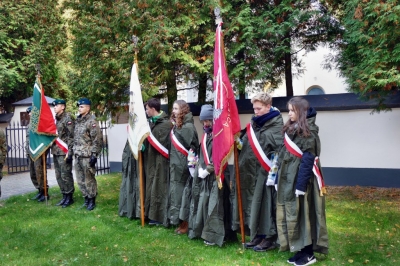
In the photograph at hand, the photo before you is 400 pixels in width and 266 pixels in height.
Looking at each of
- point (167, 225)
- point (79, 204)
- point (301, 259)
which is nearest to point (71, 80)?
point (79, 204)

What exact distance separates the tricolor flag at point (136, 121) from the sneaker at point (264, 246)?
8.03 feet

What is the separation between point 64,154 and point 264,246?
15.4 feet

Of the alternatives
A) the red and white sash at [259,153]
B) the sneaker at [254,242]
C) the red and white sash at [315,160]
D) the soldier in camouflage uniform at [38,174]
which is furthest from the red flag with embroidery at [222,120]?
the soldier in camouflage uniform at [38,174]

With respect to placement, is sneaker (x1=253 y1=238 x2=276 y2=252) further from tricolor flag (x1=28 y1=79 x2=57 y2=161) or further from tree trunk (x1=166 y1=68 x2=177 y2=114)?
tree trunk (x1=166 y1=68 x2=177 y2=114)

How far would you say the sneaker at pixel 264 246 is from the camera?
5.51 metres

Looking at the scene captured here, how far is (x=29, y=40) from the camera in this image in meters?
17.8

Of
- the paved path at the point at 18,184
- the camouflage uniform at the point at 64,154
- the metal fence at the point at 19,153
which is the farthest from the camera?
the metal fence at the point at 19,153

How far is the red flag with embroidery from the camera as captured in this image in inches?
207

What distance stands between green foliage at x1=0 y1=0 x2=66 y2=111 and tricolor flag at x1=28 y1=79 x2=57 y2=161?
7.79 metres

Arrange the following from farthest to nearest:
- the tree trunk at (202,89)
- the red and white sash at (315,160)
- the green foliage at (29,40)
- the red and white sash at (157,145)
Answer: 1. the green foliage at (29,40)
2. the tree trunk at (202,89)
3. the red and white sash at (157,145)
4. the red and white sash at (315,160)

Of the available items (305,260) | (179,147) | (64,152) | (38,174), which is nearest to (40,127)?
(64,152)

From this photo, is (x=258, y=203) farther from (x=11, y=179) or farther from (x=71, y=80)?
(x=11, y=179)

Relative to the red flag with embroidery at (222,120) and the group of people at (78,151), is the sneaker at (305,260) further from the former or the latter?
the group of people at (78,151)

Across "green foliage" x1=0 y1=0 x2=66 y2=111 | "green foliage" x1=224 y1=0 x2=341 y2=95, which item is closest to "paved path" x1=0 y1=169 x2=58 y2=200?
"green foliage" x1=0 y1=0 x2=66 y2=111
